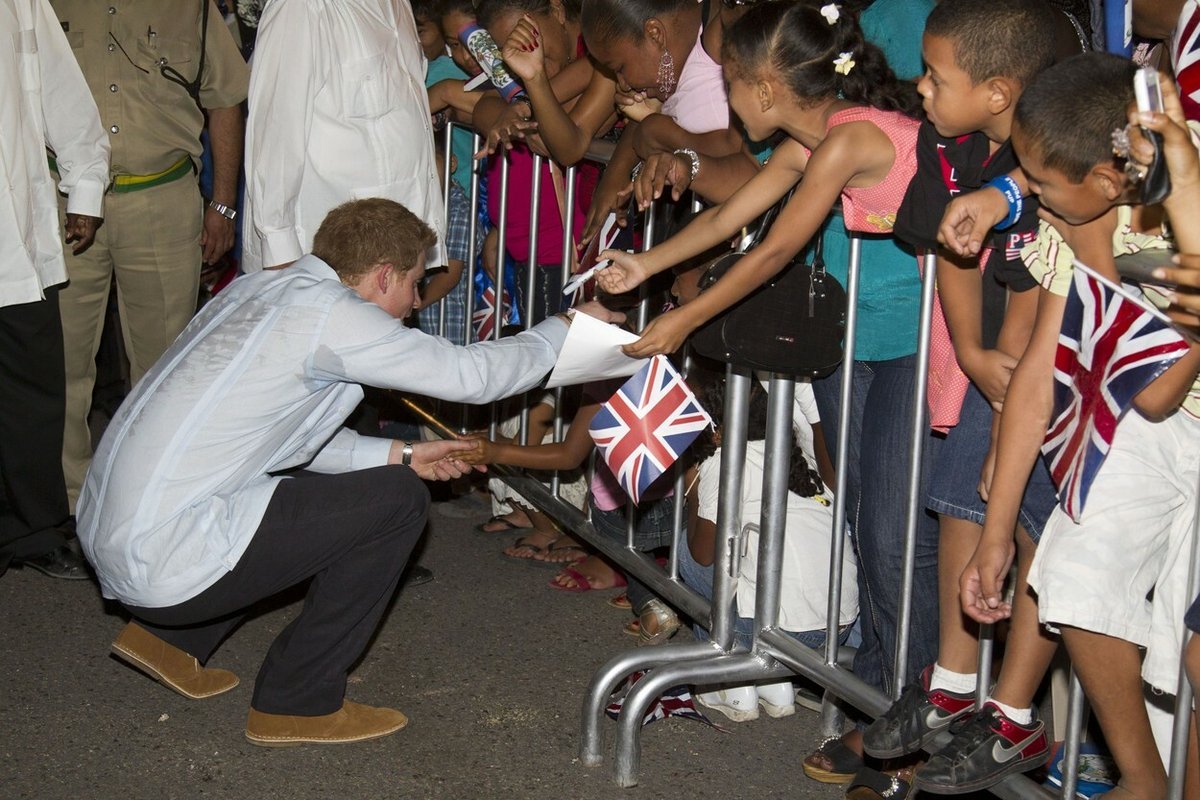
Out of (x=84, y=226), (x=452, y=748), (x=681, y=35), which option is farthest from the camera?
(x=84, y=226)

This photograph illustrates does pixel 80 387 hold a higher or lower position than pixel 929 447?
lower

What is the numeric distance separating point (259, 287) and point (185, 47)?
1.91m

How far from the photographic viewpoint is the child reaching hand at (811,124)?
3.11 meters

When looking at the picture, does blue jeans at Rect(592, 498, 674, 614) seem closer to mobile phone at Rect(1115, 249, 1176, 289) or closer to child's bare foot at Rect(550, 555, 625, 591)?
child's bare foot at Rect(550, 555, 625, 591)

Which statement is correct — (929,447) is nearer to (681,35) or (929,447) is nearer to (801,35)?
(801,35)

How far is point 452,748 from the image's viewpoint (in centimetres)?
387

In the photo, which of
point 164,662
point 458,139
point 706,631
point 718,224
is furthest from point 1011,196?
point 458,139

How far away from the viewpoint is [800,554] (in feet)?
12.9

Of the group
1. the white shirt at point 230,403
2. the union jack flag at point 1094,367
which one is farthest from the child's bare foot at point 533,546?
the union jack flag at point 1094,367

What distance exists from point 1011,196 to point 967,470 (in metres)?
0.64

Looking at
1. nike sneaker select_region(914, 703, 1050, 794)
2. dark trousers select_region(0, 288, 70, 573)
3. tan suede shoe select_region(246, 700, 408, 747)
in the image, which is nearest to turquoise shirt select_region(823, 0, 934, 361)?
nike sneaker select_region(914, 703, 1050, 794)

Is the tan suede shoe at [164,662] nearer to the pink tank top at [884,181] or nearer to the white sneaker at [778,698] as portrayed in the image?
the white sneaker at [778,698]

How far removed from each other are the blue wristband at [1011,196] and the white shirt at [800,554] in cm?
125

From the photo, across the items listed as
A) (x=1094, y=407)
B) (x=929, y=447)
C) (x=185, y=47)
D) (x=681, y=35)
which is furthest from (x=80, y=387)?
(x=1094, y=407)
